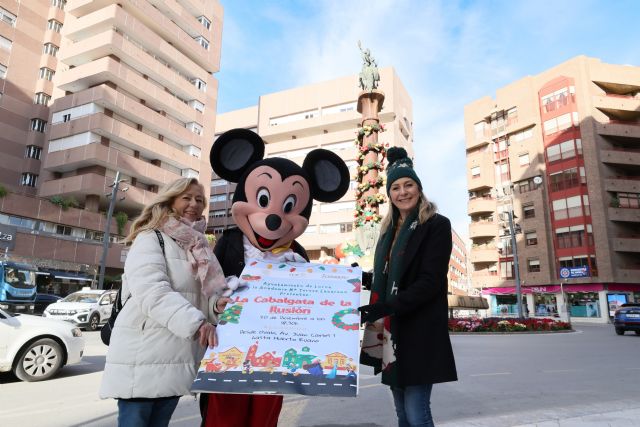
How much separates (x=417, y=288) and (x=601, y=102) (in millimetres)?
49901

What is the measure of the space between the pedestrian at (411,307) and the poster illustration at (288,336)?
8.0 inches

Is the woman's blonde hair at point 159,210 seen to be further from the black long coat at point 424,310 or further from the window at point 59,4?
the window at point 59,4

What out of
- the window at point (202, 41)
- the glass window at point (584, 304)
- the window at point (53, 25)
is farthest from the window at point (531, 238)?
the window at point (53, 25)

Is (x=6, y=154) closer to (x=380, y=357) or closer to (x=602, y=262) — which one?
(x=380, y=357)

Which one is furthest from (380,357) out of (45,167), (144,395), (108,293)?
(45,167)

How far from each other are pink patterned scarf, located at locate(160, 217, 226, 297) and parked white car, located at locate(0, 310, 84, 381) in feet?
19.7

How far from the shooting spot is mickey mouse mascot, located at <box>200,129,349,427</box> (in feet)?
8.88

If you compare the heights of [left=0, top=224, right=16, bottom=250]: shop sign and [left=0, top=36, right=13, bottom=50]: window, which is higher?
[left=0, top=36, right=13, bottom=50]: window

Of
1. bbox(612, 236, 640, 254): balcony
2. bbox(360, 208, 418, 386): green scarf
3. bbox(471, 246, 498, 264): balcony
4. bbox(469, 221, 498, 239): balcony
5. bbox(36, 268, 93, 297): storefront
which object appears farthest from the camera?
bbox(469, 221, 498, 239): balcony

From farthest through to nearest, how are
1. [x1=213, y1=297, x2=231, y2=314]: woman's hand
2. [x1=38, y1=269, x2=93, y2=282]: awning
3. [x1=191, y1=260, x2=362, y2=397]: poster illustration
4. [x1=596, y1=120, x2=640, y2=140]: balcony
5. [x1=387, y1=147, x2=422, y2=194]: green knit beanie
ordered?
[x1=596, y1=120, x2=640, y2=140]: balcony
[x1=38, y1=269, x2=93, y2=282]: awning
[x1=387, y1=147, x2=422, y2=194]: green knit beanie
[x1=213, y1=297, x2=231, y2=314]: woman's hand
[x1=191, y1=260, x2=362, y2=397]: poster illustration

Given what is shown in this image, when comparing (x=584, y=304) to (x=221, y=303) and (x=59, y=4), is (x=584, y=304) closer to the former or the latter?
(x=221, y=303)

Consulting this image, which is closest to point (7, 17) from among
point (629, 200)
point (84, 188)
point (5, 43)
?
point (5, 43)

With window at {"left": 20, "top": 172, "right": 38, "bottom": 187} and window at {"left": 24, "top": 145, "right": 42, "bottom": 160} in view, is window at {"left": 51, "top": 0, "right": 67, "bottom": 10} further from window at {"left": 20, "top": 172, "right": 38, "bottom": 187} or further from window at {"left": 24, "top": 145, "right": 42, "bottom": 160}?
window at {"left": 20, "top": 172, "right": 38, "bottom": 187}

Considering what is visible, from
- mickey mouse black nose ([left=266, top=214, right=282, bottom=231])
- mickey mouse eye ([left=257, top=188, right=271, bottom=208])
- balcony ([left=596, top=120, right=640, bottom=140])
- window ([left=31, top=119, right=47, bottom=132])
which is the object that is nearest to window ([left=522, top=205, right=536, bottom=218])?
balcony ([left=596, top=120, right=640, bottom=140])
